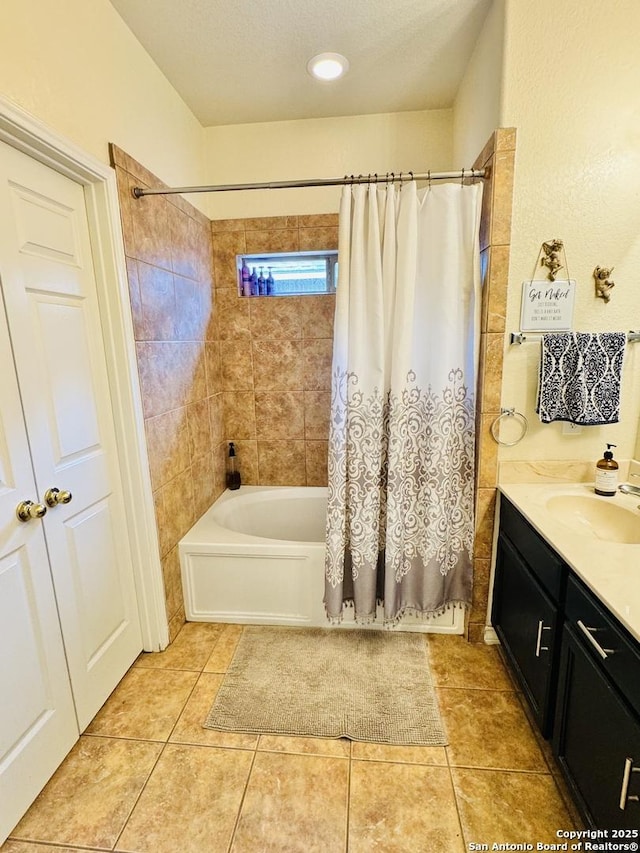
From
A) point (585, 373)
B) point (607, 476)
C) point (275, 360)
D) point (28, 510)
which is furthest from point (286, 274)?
point (607, 476)

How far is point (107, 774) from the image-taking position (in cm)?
140

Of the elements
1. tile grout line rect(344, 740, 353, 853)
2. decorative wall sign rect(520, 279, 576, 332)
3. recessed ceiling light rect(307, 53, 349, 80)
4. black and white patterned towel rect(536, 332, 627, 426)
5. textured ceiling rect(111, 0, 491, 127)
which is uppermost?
textured ceiling rect(111, 0, 491, 127)

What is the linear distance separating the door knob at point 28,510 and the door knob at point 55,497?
53mm

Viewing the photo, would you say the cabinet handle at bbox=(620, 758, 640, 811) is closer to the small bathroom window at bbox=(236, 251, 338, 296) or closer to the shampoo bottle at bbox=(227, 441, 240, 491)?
the shampoo bottle at bbox=(227, 441, 240, 491)

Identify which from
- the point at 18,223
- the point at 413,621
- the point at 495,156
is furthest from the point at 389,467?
the point at 18,223

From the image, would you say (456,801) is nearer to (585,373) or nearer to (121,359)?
(585,373)

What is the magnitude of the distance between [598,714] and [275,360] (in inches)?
89.7

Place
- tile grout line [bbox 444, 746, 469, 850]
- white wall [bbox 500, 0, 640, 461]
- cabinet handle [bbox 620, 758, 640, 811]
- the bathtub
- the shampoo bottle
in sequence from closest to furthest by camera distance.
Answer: cabinet handle [bbox 620, 758, 640, 811], tile grout line [bbox 444, 746, 469, 850], white wall [bbox 500, 0, 640, 461], the bathtub, the shampoo bottle

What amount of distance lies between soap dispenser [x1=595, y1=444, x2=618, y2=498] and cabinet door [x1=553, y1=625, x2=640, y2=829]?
2.22ft

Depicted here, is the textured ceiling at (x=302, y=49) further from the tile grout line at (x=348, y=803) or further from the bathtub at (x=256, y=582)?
the tile grout line at (x=348, y=803)

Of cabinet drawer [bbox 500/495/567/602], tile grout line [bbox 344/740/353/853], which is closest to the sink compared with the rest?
cabinet drawer [bbox 500/495/567/602]

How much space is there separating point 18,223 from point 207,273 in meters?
1.33

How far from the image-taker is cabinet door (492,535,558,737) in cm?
134

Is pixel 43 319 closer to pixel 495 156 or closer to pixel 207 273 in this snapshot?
pixel 207 273
